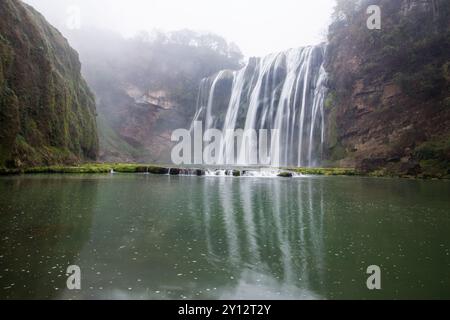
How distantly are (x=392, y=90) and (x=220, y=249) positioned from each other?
4803cm

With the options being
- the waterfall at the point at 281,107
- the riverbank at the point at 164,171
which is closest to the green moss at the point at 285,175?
the riverbank at the point at 164,171

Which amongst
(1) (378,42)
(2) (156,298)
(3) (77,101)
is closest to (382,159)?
(1) (378,42)

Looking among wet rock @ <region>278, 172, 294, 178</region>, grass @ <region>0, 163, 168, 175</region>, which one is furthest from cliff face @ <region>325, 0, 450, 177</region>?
grass @ <region>0, 163, 168, 175</region>

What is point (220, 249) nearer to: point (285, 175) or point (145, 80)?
point (285, 175)

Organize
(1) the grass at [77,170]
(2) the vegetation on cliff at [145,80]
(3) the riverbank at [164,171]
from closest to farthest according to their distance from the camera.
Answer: (1) the grass at [77,170], (3) the riverbank at [164,171], (2) the vegetation on cliff at [145,80]

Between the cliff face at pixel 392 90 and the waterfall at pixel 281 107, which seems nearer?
the cliff face at pixel 392 90

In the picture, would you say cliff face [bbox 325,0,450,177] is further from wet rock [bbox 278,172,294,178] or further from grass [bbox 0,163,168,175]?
grass [bbox 0,163,168,175]

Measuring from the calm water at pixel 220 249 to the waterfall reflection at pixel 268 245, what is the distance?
0.03 metres

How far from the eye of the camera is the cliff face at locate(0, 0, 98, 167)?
36938 millimetres

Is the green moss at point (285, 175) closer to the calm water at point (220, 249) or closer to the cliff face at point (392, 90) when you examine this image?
the cliff face at point (392, 90)

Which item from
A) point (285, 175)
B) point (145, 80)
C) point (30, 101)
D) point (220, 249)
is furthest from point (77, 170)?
point (145, 80)

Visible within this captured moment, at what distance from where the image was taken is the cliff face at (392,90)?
42406mm

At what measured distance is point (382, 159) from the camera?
146 ft

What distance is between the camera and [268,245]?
10367 mm
